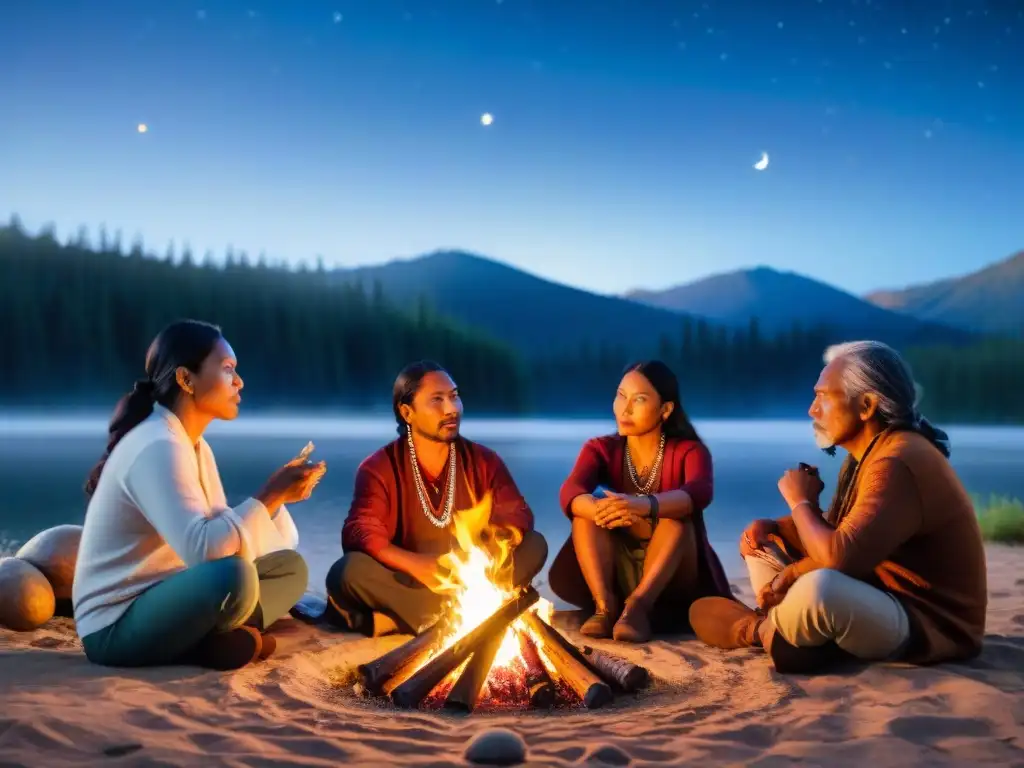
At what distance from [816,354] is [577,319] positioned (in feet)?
47.7

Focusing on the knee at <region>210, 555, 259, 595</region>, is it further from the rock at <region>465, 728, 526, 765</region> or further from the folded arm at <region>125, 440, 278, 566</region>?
the rock at <region>465, 728, 526, 765</region>

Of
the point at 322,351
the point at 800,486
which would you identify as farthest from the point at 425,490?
the point at 322,351

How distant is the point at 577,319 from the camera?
52781 millimetres

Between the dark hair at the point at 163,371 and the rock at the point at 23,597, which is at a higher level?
the dark hair at the point at 163,371

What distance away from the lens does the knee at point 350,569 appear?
4.24 metres

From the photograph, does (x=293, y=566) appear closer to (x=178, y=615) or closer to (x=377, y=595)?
(x=377, y=595)

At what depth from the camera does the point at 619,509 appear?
4242 millimetres

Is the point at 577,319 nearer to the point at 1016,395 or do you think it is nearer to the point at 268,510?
the point at 1016,395

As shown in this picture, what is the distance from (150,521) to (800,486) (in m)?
2.26

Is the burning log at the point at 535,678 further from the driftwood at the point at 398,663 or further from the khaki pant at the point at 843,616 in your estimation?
the khaki pant at the point at 843,616

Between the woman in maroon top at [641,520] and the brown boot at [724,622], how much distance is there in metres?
0.21

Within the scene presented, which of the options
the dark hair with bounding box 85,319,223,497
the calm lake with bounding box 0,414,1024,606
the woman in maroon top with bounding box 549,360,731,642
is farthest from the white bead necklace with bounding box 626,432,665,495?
the calm lake with bounding box 0,414,1024,606

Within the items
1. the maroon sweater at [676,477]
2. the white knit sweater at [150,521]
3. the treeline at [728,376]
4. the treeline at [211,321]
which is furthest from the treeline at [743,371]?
the white knit sweater at [150,521]

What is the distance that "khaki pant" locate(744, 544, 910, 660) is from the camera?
3225 millimetres
